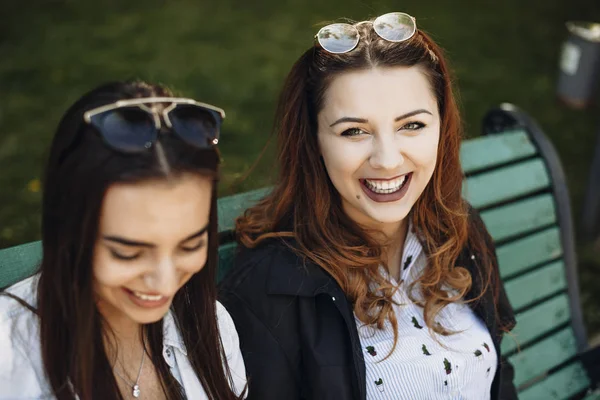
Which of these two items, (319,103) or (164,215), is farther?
(319,103)

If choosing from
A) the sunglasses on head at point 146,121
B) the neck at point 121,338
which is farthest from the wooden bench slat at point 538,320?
the sunglasses on head at point 146,121

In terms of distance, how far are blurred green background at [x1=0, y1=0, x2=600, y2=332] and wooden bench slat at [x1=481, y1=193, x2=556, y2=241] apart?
1277 millimetres

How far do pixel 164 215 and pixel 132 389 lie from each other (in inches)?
23.6

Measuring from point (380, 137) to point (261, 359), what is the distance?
0.80m

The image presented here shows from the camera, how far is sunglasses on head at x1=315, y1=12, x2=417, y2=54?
2.46 meters

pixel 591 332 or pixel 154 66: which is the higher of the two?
pixel 154 66

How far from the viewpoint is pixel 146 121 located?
172 centimetres

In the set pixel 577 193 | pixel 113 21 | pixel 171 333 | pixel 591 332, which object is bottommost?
pixel 591 332

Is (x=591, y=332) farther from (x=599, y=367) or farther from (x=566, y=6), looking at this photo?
(x=566, y=6)

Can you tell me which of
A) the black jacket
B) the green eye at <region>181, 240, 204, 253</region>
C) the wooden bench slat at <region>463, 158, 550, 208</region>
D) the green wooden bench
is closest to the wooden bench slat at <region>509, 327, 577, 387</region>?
the green wooden bench

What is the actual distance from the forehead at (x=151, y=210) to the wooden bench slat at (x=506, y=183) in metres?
1.76

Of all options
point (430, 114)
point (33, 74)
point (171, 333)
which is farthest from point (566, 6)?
point (171, 333)

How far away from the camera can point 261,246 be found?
2.61 m

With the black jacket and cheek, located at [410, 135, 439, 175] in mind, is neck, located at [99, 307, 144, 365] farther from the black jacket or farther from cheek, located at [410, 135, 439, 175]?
cheek, located at [410, 135, 439, 175]
